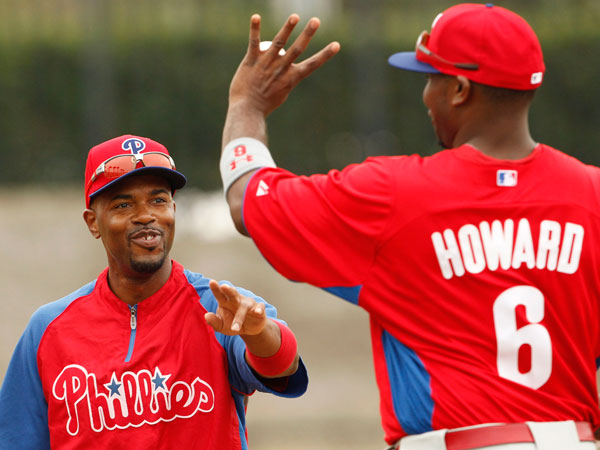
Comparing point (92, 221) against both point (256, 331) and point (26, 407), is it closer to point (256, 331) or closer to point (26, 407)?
point (26, 407)

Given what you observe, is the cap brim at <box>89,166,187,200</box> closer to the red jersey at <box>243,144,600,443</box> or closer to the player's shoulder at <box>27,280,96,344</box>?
the player's shoulder at <box>27,280,96,344</box>

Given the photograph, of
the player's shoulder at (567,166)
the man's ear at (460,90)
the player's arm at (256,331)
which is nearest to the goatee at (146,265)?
the player's arm at (256,331)

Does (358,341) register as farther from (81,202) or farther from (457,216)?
(457,216)

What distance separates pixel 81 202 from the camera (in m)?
12.1

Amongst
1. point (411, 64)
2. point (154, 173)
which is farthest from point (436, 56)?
point (154, 173)

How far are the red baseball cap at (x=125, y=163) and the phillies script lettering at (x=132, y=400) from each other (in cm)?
68

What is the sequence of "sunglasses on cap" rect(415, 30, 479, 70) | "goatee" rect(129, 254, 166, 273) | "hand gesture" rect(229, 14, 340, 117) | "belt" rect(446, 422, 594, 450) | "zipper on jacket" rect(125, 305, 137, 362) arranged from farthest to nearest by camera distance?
1. "goatee" rect(129, 254, 166, 273)
2. "zipper on jacket" rect(125, 305, 137, 362)
3. "hand gesture" rect(229, 14, 340, 117)
4. "sunglasses on cap" rect(415, 30, 479, 70)
5. "belt" rect(446, 422, 594, 450)

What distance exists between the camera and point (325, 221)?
114 inches

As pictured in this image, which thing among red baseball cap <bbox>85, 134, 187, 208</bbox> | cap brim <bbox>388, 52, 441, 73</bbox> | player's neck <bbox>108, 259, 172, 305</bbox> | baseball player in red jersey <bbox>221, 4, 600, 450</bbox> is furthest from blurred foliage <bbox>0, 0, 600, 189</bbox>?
baseball player in red jersey <bbox>221, 4, 600, 450</bbox>

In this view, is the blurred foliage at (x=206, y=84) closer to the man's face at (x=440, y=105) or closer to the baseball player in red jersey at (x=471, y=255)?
the man's face at (x=440, y=105)

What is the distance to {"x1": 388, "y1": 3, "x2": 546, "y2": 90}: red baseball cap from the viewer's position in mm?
2904

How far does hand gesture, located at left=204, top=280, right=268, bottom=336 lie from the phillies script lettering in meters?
0.44

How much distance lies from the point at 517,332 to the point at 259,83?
1116mm

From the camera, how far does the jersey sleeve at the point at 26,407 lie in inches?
133
